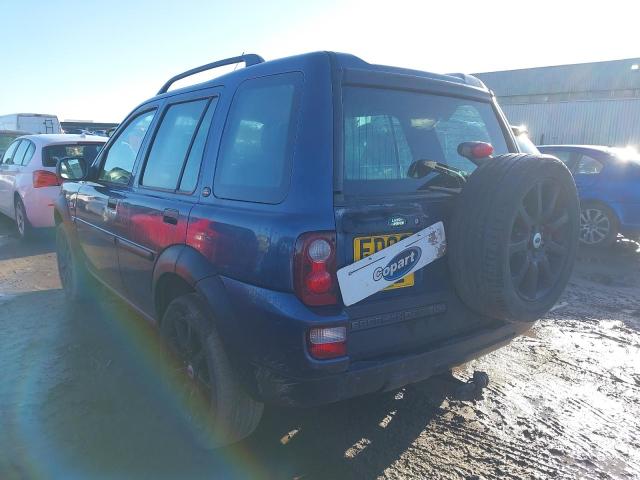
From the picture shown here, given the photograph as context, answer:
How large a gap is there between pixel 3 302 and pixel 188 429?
128 inches

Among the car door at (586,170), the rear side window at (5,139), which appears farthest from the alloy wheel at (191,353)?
the rear side window at (5,139)

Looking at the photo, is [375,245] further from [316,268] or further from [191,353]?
[191,353]

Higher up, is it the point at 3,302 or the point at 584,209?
the point at 584,209

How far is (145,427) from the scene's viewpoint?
290cm

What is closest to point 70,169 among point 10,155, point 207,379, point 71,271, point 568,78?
point 71,271

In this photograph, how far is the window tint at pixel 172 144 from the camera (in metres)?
2.96

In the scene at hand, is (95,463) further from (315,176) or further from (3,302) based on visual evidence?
(3,302)

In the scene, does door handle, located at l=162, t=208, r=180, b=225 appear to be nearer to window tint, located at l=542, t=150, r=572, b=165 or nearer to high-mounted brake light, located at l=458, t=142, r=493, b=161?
high-mounted brake light, located at l=458, t=142, r=493, b=161

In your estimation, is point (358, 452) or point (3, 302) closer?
point (358, 452)

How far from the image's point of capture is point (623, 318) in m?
4.67

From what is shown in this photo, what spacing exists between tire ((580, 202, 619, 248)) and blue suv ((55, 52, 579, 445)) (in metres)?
5.15

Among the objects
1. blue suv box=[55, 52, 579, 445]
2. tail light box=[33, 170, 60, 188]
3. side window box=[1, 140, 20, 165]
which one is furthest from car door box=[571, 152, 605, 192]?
side window box=[1, 140, 20, 165]

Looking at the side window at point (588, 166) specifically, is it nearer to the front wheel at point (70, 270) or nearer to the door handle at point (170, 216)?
the door handle at point (170, 216)

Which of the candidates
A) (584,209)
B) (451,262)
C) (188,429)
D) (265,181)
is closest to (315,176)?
(265,181)
